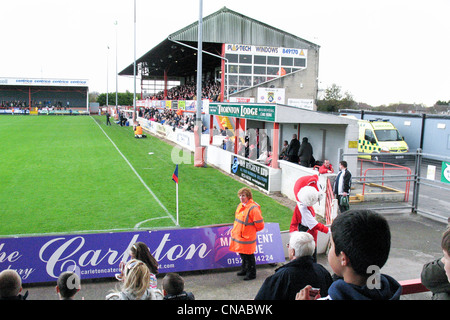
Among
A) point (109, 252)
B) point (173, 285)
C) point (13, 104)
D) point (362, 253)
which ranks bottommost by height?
point (109, 252)

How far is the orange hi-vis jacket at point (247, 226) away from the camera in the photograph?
7.18m

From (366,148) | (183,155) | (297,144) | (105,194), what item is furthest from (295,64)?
(105,194)

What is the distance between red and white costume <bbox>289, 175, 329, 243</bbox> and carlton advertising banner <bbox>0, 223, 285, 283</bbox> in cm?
178

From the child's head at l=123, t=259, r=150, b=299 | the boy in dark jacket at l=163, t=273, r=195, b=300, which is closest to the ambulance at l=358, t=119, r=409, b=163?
the boy in dark jacket at l=163, t=273, r=195, b=300

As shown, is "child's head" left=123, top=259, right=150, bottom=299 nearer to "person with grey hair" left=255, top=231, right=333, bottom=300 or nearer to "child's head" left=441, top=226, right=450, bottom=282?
"person with grey hair" left=255, top=231, right=333, bottom=300

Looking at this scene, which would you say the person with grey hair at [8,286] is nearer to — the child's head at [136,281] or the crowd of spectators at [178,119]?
the child's head at [136,281]

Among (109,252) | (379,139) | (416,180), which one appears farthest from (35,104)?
(109,252)

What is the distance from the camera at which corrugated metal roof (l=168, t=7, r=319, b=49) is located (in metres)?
35.5

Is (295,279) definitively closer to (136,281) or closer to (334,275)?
(334,275)

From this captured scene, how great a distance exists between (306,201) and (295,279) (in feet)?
9.67

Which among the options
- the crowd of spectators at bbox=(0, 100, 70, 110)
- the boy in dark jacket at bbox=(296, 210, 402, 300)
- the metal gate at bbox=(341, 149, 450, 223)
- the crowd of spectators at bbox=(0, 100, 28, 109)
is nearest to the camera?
the boy in dark jacket at bbox=(296, 210, 402, 300)

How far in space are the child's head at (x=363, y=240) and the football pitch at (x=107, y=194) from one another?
8.39m

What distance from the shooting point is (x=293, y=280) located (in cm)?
345

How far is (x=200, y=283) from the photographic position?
24.2 feet
